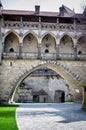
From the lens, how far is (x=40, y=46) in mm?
33938

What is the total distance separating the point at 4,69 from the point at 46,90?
11.8 meters

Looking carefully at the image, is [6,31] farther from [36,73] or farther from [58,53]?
[36,73]

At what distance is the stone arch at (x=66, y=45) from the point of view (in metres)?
35.2

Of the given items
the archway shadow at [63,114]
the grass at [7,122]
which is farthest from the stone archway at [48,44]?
the grass at [7,122]

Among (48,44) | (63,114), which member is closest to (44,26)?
(48,44)

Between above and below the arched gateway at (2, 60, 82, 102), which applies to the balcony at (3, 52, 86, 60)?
above

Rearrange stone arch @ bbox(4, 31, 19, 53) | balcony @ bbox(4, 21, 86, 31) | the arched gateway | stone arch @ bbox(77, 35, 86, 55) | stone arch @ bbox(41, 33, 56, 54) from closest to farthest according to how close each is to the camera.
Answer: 1. the arched gateway
2. balcony @ bbox(4, 21, 86, 31)
3. stone arch @ bbox(4, 31, 19, 53)
4. stone arch @ bbox(41, 33, 56, 54)
5. stone arch @ bbox(77, 35, 86, 55)

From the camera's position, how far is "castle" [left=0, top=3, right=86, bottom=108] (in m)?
32.3

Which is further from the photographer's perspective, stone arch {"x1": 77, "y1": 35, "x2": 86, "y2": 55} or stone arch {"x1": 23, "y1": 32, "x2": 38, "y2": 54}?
stone arch {"x1": 77, "y1": 35, "x2": 86, "y2": 55}

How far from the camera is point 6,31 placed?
32.8 meters

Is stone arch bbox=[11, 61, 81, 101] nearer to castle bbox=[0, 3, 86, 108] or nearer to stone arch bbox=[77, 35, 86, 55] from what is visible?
castle bbox=[0, 3, 86, 108]

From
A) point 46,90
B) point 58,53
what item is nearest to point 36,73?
point 46,90

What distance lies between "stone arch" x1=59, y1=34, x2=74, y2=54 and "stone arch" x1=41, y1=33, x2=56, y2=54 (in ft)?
3.15

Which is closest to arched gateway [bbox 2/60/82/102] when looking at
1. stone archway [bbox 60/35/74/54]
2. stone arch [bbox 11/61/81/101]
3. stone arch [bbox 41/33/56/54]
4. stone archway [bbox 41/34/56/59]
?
stone arch [bbox 11/61/81/101]
